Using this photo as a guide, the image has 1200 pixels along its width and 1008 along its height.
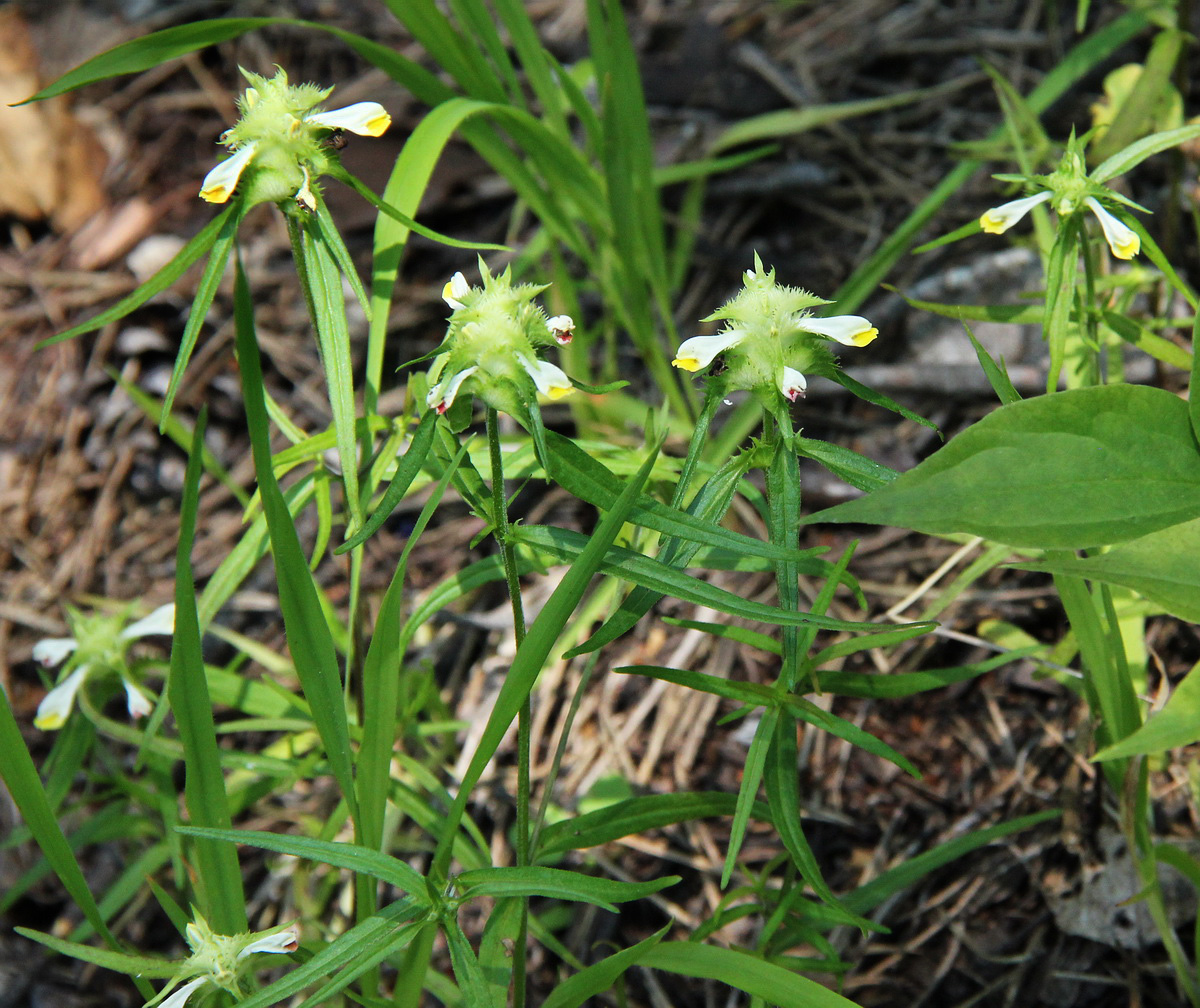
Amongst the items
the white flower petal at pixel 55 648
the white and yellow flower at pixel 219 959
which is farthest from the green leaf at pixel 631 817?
the white flower petal at pixel 55 648

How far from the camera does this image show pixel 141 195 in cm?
356

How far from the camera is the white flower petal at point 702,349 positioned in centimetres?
129

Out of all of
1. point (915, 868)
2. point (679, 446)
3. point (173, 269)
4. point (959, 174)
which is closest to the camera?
point (173, 269)

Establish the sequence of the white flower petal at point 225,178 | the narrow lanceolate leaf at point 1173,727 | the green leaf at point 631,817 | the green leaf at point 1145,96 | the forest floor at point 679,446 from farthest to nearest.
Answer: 1. the green leaf at point 1145,96
2. the forest floor at point 679,446
3. the green leaf at point 631,817
4. the white flower petal at point 225,178
5. the narrow lanceolate leaf at point 1173,727

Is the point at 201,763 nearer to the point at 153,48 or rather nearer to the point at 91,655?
the point at 91,655

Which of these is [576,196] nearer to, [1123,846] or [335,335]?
[335,335]

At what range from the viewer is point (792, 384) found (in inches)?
50.2

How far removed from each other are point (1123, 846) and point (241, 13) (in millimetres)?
3862

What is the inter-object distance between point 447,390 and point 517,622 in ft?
1.18

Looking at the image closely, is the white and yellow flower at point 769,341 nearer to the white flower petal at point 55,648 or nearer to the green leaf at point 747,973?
the green leaf at point 747,973

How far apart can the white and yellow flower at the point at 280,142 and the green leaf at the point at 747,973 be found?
3.90 ft

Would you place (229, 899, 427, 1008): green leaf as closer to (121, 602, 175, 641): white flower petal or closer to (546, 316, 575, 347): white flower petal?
(546, 316, 575, 347): white flower petal

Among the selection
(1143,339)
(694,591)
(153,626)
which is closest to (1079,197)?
(1143,339)

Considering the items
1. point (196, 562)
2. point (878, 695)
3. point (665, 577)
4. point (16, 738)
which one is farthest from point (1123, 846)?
point (196, 562)
